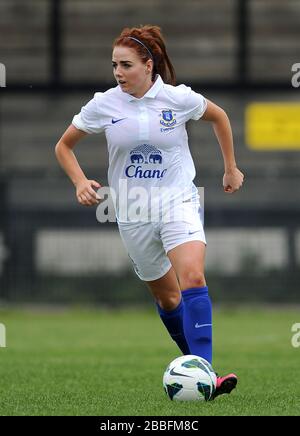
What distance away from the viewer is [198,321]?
22.0 feet

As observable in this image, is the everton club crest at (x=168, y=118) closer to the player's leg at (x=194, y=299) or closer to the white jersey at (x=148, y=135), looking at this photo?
the white jersey at (x=148, y=135)

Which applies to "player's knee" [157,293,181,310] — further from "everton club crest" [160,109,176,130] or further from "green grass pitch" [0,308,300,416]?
"everton club crest" [160,109,176,130]

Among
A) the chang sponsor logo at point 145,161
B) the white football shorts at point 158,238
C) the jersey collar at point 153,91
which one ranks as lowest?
the white football shorts at point 158,238

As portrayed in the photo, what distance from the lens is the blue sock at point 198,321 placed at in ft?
21.9

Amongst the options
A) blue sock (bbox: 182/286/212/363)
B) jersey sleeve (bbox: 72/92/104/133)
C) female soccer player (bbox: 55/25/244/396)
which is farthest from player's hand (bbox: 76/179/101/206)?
blue sock (bbox: 182/286/212/363)

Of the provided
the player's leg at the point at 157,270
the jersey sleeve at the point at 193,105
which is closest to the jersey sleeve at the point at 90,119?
the jersey sleeve at the point at 193,105

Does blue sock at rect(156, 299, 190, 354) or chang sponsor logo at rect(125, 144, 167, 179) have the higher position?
chang sponsor logo at rect(125, 144, 167, 179)

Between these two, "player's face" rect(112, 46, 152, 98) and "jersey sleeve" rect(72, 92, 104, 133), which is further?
"jersey sleeve" rect(72, 92, 104, 133)

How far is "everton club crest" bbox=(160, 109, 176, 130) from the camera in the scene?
6.87 metres

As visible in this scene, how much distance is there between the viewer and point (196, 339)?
264 inches

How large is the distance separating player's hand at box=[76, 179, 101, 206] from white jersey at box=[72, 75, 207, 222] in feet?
0.83
